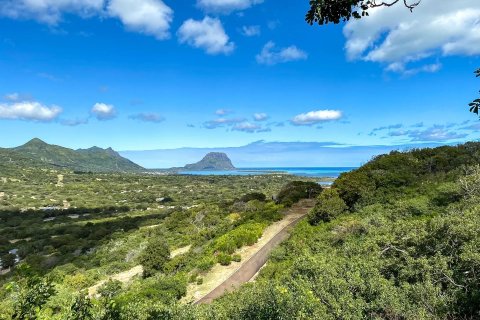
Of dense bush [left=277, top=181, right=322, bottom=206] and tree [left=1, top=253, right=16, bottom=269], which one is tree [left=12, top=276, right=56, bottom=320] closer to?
dense bush [left=277, top=181, right=322, bottom=206]

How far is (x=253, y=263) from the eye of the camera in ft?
88.7

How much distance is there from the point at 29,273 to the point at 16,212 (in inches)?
3831

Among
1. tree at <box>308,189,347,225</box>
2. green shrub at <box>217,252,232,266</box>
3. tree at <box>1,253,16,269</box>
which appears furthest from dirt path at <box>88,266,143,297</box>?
tree at <box>1,253,16,269</box>

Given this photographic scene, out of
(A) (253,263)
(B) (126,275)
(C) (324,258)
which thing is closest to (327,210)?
(A) (253,263)

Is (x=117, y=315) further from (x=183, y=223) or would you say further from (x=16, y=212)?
(x=16, y=212)

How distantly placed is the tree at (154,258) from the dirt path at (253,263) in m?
6.31

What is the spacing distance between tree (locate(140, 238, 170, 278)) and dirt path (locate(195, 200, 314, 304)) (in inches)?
248

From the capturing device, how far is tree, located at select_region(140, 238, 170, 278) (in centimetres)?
2941

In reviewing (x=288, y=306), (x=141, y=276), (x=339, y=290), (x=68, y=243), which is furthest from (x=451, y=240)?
(x=68, y=243)

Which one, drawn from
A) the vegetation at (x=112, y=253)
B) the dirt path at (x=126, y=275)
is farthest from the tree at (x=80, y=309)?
the dirt path at (x=126, y=275)

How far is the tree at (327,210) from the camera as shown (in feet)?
101

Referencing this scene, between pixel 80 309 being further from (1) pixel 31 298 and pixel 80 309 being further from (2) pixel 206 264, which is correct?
(2) pixel 206 264

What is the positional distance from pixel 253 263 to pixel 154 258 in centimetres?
905

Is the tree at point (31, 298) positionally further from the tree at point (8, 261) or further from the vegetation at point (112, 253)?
the tree at point (8, 261)
